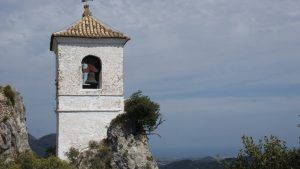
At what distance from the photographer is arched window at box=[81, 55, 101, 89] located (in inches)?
1071

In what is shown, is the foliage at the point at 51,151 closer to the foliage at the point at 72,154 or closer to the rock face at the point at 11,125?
the rock face at the point at 11,125

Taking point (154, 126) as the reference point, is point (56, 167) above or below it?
below

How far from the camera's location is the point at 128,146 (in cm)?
2639

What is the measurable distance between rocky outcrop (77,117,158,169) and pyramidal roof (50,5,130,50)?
13.8 ft

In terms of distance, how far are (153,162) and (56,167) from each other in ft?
16.5

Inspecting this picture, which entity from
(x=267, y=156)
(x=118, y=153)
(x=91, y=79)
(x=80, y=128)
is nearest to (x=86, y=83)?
(x=91, y=79)

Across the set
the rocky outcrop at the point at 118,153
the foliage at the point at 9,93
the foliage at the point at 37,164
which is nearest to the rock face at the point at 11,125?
the foliage at the point at 9,93

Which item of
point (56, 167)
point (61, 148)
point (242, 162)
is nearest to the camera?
point (242, 162)

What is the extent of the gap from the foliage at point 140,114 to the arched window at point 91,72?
177cm

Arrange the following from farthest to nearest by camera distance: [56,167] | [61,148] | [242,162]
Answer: [61,148]
[56,167]
[242,162]

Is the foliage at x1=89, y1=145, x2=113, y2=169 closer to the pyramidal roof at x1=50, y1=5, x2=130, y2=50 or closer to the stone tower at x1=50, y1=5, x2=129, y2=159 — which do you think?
the stone tower at x1=50, y1=5, x2=129, y2=159

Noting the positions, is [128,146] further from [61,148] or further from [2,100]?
[2,100]

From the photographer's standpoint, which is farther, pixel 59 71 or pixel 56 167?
pixel 59 71

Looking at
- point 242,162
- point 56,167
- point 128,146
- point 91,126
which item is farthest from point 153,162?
point 242,162
